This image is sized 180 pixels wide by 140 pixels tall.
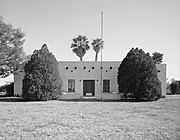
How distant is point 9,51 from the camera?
23875mm

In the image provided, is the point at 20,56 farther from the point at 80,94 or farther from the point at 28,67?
the point at 80,94

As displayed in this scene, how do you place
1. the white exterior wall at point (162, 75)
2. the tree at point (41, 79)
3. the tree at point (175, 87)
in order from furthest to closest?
the tree at point (175, 87)
the white exterior wall at point (162, 75)
the tree at point (41, 79)

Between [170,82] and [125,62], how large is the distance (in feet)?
49.6

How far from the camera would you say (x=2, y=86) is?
3116 cm

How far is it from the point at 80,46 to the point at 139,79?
2073 cm

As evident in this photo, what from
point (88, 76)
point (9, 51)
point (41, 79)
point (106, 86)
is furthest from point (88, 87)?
point (9, 51)

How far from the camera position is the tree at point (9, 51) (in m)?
23.7

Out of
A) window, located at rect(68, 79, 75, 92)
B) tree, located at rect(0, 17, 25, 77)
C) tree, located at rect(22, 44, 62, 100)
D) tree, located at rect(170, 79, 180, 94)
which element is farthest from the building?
tree, located at rect(170, 79, 180, 94)

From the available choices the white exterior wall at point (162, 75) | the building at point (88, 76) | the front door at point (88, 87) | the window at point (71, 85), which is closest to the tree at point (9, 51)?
the building at point (88, 76)

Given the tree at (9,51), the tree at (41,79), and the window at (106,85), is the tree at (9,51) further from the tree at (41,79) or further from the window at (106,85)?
the window at (106,85)

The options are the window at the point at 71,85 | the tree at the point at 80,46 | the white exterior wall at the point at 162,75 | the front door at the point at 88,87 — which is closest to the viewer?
the white exterior wall at the point at 162,75

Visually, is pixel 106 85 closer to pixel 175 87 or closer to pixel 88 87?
pixel 88 87

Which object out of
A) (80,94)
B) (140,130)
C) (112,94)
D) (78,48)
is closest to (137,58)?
(112,94)

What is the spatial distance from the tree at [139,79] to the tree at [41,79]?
6.58 m
